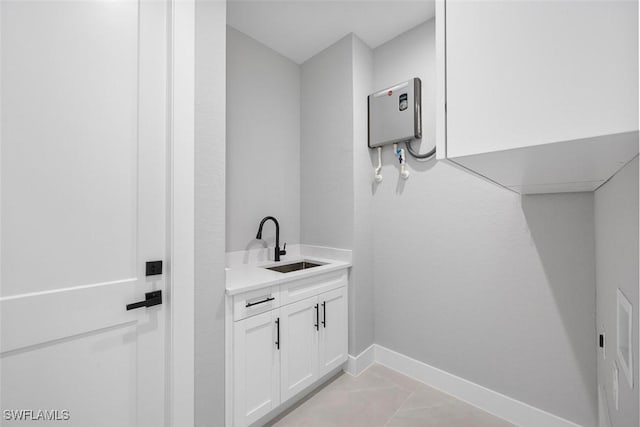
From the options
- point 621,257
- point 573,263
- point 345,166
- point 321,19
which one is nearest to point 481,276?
point 573,263

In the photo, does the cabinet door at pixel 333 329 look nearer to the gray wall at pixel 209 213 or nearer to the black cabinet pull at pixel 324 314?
the black cabinet pull at pixel 324 314

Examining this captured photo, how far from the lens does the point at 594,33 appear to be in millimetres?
406

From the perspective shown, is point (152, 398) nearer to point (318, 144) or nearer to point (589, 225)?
point (318, 144)

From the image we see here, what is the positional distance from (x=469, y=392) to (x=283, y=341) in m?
1.27

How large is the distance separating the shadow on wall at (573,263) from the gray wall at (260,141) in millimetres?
1792

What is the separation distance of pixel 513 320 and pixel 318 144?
1880 millimetres

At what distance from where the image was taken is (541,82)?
0.46 metres

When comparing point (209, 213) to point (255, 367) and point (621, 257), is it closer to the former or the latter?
point (255, 367)

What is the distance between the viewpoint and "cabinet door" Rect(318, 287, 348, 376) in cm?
185

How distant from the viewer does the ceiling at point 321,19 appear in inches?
71.1

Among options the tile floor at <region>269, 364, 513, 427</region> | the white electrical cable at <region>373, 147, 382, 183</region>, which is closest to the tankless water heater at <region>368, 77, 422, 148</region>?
the white electrical cable at <region>373, 147, 382, 183</region>

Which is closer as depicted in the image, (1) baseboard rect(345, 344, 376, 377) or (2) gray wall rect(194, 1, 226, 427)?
(2) gray wall rect(194, 1, 226, 427)

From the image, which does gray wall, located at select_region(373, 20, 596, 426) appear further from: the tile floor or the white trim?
the white trim

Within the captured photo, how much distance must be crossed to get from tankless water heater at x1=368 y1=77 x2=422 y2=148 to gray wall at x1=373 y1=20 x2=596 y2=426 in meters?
0.10
